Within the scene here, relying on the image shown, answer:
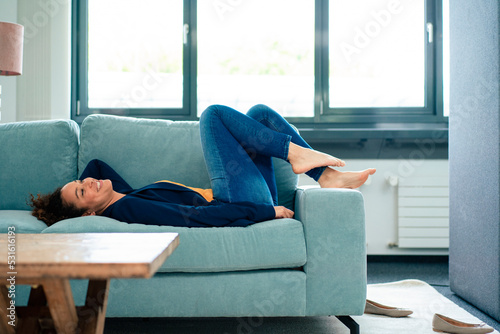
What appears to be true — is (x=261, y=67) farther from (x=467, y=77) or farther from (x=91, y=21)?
(x=467, y=77)

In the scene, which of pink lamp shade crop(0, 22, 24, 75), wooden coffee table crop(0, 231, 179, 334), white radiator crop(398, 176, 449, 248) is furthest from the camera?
white radiator crop(398, 176, 449, 248)

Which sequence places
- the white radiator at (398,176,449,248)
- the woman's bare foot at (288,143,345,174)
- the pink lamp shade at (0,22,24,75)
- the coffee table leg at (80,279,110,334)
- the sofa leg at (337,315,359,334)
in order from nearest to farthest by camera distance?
the coffee table leg at (80,279,110,334)
the sofa leg at (337,315,359,334)
the woman's bare foot at (288,143,345,174)
the pink lamp shade at (0,22,24,75)
the white radiator at (398,176,449,248)

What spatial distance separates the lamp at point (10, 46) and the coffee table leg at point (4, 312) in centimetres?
207

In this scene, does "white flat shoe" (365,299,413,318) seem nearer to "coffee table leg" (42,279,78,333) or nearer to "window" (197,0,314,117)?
"coffee table leg" (42,279,78,333)

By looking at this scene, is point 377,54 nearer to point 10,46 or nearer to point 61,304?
point 10,46

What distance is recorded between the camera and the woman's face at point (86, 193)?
176 centimetres

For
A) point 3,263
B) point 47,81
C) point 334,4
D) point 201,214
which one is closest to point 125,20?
point 47,81

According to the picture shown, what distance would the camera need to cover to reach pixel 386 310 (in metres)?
1.93

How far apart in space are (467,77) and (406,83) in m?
1.28

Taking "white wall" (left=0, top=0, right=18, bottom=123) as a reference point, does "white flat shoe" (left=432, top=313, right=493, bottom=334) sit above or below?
below

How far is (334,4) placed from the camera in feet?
11.2

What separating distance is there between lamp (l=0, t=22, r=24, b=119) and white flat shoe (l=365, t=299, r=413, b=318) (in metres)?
2.34

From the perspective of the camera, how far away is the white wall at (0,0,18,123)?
10.7 feet

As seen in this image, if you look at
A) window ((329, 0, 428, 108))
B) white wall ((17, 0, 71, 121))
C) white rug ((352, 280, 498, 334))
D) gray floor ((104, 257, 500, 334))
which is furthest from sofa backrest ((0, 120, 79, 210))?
window ((329, 0, 428, 108))
